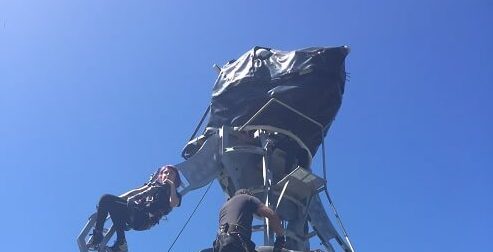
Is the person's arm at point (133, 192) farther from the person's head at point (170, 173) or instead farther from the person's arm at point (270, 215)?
the person's arm at point (270, 215)

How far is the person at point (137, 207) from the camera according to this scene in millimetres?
11812

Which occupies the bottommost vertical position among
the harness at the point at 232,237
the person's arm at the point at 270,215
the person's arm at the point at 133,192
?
the harness at the point at 232,237

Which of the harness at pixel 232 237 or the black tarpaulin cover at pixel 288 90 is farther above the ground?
the black tarpaulin cover at pixel 288 90

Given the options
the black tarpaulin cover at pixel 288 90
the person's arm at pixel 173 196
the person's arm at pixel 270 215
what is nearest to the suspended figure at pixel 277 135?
the black tarpaulin cover at pixel 288 90

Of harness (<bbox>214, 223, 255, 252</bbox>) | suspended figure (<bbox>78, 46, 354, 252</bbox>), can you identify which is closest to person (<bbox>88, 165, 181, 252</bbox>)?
suspended figure (<bbox>78, 46, 354, 252</bbox>)

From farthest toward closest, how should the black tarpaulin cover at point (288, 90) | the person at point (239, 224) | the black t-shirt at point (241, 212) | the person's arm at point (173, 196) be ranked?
the black tarpaulin cover at point (288, 90) → the person's arm at point (173, 196) → the black t-shirt at point (241, 212) → the person at point (239, 224)

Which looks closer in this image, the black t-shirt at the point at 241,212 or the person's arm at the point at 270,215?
the black t-shirt at the point at 241,212

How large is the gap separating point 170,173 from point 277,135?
3130mm

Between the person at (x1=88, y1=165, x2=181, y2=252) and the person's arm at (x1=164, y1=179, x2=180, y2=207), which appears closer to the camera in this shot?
the person at (x1=88, y1=165, x2=181, y2=252)

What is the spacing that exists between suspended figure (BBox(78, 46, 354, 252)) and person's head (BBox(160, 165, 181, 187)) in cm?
71

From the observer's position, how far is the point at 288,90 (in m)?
14.7

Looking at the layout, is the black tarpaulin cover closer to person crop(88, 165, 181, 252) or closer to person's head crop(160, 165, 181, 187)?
person's head crop(160, 165, 181, 187)

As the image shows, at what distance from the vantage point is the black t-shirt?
9.00 metres

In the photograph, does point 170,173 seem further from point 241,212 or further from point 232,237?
point 232,237
